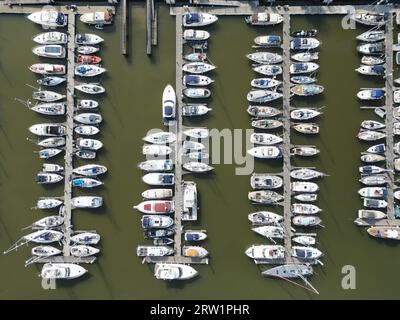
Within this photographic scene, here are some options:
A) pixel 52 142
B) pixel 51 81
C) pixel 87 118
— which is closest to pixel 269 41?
pixel 87 118

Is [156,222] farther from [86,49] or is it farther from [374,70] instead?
[374,70]

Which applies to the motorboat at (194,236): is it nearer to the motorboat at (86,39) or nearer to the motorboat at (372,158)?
the motorboat at (372,158)

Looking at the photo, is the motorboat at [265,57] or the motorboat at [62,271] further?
the motorboat at [265,57]

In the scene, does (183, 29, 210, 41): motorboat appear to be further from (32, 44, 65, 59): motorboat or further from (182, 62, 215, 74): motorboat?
(32, 44, 65, 59): motorboat

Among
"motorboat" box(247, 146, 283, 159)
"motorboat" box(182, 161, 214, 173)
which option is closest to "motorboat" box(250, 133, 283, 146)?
"motorboat" box(247, 146, 283, 159)

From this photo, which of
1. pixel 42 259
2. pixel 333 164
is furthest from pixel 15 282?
pixel 333 164

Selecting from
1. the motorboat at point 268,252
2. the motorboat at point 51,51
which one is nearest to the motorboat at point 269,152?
the motorboat at point 268,252
